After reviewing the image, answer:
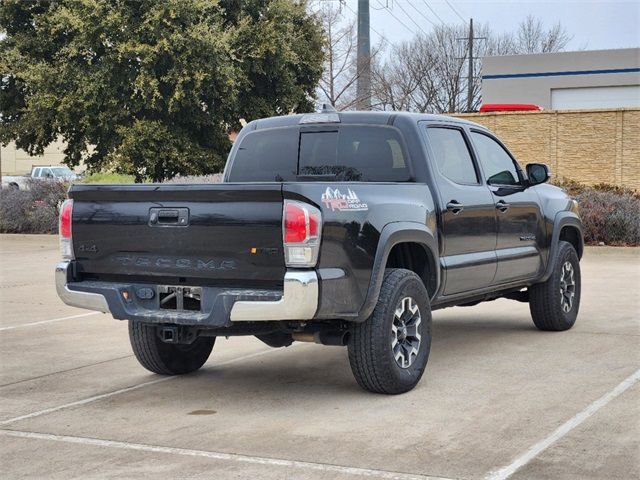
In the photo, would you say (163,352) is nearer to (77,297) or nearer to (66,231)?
(77,297)

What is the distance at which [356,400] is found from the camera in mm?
6742

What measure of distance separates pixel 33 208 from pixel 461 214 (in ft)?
62.0

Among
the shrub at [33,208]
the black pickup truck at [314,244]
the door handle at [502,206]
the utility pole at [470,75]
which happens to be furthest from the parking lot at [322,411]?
the utility pole at [470,75]

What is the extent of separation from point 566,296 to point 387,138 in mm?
3046

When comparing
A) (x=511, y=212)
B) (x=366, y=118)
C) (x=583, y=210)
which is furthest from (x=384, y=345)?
(x=583, y=210)

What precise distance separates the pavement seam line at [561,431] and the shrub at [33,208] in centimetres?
1902

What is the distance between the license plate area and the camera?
648 centimetres

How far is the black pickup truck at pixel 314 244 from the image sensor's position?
6191 mm

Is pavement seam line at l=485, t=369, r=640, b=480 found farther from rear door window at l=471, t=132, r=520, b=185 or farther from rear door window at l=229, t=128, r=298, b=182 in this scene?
rear door window at l=229, t=128, r=298, b=182

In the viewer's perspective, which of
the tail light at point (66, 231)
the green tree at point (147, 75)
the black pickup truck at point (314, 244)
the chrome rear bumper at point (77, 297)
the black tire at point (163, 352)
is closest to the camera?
the black pickup truck at point (314, 244)

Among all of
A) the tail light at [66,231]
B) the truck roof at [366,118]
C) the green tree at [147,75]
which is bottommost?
the tail light at [66,231]

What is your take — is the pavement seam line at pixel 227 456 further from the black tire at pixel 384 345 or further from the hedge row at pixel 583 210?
the hedge row at pixel 583 210

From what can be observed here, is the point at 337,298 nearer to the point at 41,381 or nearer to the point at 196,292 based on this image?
the point at 196,292

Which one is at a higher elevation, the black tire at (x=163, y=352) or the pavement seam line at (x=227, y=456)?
the black tire at (x=163, y=352)
